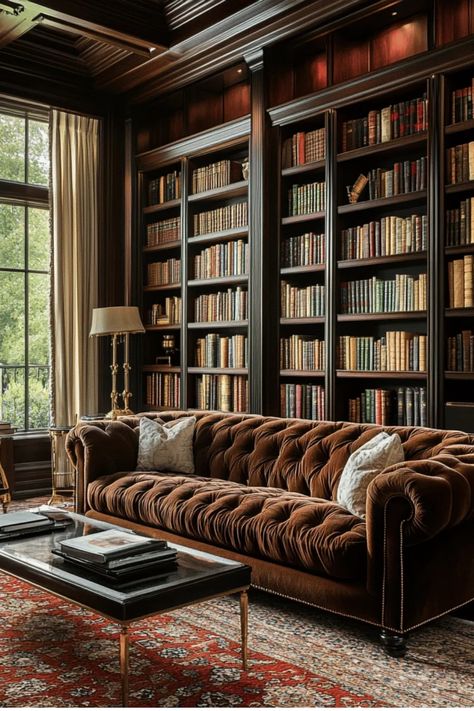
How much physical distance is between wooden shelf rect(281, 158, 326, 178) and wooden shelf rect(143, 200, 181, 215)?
4.08 ft

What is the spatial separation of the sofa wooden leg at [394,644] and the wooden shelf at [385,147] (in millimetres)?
2844

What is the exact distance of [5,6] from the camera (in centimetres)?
504

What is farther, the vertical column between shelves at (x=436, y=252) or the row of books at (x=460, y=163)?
the vertical column between shelves at (x=436, y=252)

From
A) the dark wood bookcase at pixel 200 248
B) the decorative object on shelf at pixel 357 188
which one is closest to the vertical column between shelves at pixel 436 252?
the decorative object on shelf at pixel 357 188

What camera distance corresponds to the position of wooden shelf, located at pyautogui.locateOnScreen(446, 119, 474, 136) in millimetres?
4164

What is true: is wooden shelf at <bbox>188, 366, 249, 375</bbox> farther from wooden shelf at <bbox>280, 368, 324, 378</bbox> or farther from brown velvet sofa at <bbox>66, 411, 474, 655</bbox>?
brown velvet sofa at <bbox>66, 411, 474, 655</bbox>

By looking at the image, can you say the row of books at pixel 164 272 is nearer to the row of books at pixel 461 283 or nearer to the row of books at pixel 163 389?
the row of books at pixel 163 389

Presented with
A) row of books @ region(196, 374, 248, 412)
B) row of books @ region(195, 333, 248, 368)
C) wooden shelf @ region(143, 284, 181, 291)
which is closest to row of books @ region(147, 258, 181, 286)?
wooden shelf @ region(143, 284, 181, 291)

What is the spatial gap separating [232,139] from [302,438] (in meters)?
Result: 2.67

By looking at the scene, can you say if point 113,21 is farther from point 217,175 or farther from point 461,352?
point 461,352

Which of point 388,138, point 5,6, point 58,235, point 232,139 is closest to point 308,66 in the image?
point 232,139

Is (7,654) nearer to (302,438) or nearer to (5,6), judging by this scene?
(302,438)

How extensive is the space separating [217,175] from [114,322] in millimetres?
1410

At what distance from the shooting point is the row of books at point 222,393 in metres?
5.75
